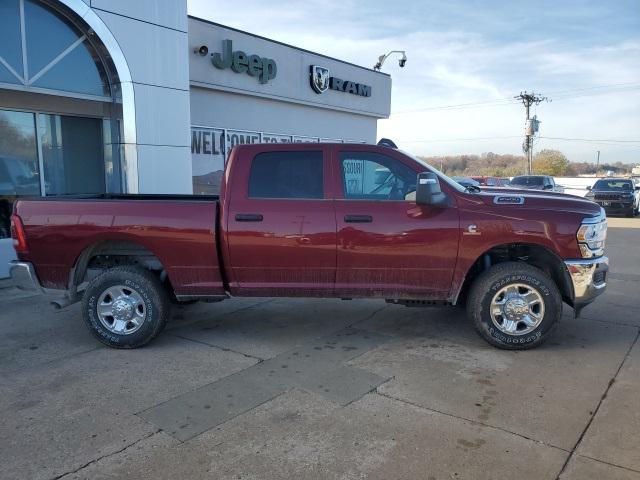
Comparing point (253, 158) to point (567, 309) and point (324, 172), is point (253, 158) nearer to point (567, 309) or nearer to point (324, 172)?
point (324, 172)

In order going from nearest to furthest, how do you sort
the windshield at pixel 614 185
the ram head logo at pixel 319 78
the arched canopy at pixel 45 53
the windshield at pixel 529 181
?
the arched canopy at pixel 45 53, the ram head logo at pixel 319 78, the windshield at pixel 529 181, the windshield at pixel 614 185

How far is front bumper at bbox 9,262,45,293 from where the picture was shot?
511cm

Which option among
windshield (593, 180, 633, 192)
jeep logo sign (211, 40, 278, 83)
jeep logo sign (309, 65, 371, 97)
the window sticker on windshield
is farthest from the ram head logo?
windshield (593, 180, 633, 192)

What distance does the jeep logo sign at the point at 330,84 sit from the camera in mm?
15234

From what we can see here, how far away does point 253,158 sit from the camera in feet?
16.8

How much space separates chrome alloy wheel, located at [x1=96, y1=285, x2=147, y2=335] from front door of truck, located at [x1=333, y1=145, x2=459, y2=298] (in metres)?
1.98

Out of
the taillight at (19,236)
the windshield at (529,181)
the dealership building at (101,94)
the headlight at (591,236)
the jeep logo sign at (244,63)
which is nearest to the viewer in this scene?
the headlight at (591,236)

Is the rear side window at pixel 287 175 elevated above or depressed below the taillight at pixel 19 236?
above

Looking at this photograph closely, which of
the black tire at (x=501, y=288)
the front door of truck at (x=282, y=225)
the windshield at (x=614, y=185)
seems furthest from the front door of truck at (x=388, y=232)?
the windshield at (x=614, y=185)

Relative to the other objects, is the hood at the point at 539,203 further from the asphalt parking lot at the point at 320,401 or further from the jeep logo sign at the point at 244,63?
the jeep logo sign at the point at 244,63

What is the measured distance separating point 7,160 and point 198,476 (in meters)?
7.92

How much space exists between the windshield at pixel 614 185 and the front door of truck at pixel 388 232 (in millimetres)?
21846

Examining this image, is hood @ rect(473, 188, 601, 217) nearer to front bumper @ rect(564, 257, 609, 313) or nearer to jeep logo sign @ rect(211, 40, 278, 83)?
front bumper @ rect(564, 257, 609, 313)

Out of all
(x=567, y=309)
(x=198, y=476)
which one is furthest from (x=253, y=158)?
(x=567, y=309)
